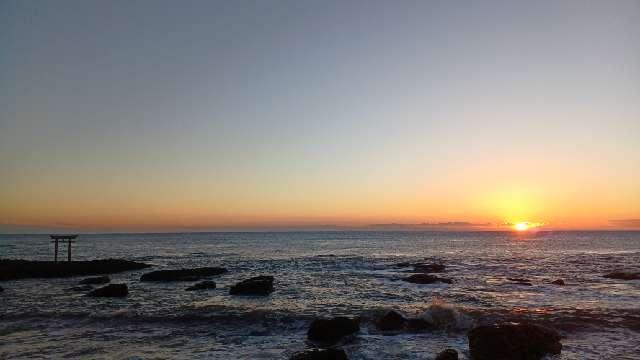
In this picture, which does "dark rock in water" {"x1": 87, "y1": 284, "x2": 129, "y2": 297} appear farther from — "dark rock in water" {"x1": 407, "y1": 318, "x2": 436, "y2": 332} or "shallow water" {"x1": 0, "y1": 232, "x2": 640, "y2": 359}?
"dark rock in water" {"x1": 407, "y1": 318, "x2": 436, "y2": 332}

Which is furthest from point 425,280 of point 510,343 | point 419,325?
point 510,343

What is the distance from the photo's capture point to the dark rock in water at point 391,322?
28031mm

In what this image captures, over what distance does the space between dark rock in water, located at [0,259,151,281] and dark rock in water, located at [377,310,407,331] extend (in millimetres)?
45306

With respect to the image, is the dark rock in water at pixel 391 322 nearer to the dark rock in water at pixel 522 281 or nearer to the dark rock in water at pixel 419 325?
the dark rock in water at pixel 419 325

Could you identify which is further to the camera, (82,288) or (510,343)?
(82,288)

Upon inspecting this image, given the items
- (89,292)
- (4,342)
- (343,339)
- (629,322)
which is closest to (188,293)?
(89,292)

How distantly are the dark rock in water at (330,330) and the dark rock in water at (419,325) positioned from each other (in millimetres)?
3311

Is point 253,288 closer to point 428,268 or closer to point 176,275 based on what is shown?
point 176,275

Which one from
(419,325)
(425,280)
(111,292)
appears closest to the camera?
(419,325)

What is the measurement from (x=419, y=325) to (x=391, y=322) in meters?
1.53

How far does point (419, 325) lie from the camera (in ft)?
91.6

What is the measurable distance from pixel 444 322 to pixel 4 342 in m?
23.3

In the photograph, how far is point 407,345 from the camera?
24.7m

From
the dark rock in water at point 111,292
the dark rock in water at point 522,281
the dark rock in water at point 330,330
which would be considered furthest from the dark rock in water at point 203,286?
the dark rock in water at point 522,281
